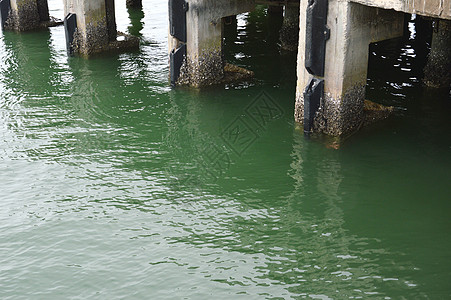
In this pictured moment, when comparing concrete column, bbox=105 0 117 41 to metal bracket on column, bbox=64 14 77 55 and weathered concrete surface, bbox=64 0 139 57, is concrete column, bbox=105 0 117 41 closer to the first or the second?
weathered concrete surface, bbox=64 0 139 57

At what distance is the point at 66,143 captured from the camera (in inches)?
630

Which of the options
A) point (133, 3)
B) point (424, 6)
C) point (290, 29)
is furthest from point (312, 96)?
point (133, 3)

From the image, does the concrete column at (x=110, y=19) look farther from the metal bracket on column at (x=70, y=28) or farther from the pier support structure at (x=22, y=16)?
the pier support structure at (x=22, y=16)

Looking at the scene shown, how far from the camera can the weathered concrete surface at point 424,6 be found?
12273 millimetres

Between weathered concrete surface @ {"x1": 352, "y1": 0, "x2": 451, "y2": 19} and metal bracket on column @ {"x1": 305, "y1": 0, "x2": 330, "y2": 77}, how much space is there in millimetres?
1551

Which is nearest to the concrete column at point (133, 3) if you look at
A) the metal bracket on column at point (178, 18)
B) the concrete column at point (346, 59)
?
the metal bracket on column at point (178, 18)

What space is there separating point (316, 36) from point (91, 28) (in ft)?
34.6

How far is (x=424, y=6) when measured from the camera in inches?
499

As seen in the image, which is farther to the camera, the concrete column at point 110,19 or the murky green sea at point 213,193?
the concrete column at point 110,19

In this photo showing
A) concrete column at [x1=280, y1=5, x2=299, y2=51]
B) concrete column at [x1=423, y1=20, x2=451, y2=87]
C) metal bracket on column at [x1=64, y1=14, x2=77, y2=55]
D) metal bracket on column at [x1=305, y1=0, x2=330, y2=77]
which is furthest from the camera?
concrete column at [x1=280, y1=5, x2=299, y2=51]

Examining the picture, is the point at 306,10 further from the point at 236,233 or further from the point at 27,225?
the point at 27,225

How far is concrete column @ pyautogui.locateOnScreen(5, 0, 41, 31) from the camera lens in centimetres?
2670

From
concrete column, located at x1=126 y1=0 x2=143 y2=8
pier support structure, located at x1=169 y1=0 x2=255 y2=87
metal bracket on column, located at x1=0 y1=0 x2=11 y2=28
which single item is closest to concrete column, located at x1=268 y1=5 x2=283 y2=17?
concrete column, located at x1=126 y1=0 x2=143 y2=8

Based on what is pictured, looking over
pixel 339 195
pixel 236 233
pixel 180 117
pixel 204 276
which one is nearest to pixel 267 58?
pixel 180 117
